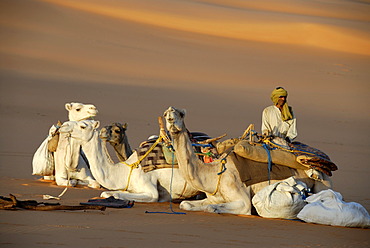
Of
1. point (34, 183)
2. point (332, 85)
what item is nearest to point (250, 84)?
point (332, 85)

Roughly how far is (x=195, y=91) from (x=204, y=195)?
2380 cm

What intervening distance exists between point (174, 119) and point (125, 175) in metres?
1.93

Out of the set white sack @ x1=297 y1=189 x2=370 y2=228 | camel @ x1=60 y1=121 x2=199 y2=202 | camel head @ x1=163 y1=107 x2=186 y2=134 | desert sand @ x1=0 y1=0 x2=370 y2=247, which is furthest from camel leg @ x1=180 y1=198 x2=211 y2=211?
white sack @ x1=297 y1=189 x2=370 y2=228

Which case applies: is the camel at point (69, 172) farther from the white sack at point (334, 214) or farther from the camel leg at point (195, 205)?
the white sack at point (334, 214)

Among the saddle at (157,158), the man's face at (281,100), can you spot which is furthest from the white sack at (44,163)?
the man's face at (281,100)

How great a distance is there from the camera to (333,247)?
7492mm

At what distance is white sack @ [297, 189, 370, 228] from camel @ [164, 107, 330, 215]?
0.84 metres

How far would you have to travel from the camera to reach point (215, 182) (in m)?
9.80

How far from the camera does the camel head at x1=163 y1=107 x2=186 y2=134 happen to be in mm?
8930

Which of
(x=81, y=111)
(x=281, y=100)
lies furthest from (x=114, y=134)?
(x=281, y=100)

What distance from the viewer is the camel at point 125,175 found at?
10391mm

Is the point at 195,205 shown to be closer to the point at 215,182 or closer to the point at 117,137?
the point at 215,182

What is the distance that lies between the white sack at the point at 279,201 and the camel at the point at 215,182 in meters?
0.26

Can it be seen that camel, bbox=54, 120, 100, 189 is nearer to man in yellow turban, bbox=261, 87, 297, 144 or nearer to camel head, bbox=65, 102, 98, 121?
camel head, bbox=65, 102, 98, 121
